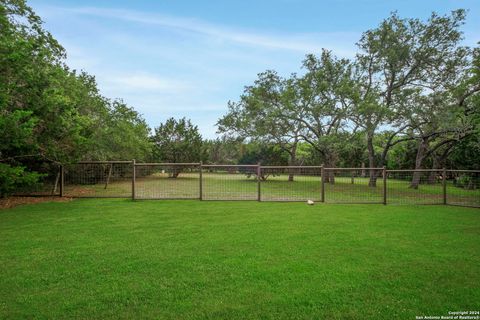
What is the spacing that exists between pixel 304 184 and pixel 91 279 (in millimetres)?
9478

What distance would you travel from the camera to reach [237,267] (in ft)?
12.8

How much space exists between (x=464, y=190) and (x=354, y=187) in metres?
3.90

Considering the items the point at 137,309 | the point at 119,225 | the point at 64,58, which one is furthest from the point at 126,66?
the point at 137,309

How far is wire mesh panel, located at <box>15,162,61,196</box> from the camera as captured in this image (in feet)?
37.1

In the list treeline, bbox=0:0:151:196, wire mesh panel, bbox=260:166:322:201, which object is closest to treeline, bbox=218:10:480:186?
wire mesh panel, bbox=260:166:322:201

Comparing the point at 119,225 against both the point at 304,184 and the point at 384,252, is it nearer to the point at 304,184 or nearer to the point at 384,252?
the point at 384,252

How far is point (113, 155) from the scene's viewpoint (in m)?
17.2

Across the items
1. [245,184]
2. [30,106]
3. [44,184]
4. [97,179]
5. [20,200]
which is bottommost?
[20,200]

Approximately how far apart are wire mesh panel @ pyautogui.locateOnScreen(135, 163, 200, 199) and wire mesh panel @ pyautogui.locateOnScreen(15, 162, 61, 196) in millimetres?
3090

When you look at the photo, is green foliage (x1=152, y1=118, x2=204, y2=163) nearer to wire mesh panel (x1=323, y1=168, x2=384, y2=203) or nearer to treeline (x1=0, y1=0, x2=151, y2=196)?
treeline (x1=0, y1=0, x2=151, y2=196)

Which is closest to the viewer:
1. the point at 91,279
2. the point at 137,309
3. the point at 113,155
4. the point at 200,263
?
the point at 137,309

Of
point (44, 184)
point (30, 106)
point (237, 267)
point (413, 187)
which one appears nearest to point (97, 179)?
point (44, 184)

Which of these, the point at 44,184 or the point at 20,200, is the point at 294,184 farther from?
the point at 44,184

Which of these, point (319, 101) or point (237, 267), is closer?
point (237, 267)
